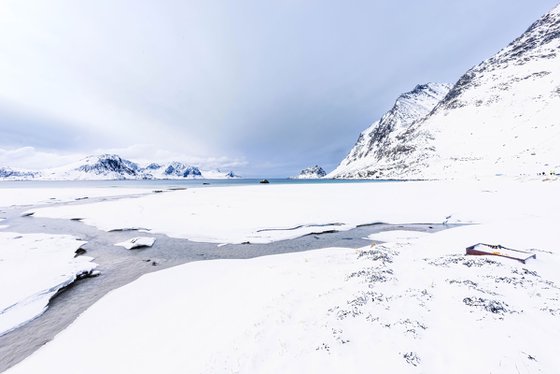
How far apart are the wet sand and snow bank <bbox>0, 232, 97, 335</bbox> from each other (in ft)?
2.06

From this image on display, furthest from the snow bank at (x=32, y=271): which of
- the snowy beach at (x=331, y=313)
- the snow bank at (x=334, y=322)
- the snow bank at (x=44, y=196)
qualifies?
the snow bank at (x=44, y=196)

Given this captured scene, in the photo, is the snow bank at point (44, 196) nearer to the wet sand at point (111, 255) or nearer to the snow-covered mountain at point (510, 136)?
the wet sand at point (111, 255)

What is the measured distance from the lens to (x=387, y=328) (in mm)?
8352

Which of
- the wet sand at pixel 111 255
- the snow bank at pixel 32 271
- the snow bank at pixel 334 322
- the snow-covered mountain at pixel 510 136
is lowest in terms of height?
the wet sand at pixel 111 255

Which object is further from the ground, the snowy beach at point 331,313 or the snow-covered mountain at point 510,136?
the snow-covered mountain at point 510,136

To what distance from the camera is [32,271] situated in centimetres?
1642

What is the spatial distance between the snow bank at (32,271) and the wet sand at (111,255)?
0.63 meters

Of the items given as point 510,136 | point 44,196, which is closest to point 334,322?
point 44,196

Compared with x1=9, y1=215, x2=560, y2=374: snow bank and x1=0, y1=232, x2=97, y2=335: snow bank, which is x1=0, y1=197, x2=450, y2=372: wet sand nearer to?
x1=0, y1=232, x2=97, y2=335: snow bank

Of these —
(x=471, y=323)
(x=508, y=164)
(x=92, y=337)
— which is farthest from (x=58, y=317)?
(x=508, y=164)

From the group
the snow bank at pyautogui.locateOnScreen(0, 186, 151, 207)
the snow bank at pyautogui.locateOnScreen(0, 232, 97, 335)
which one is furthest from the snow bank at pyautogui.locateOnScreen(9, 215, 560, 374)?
A: the snow bank at pyautogui.locateOnScreen(0, 186, 151, 207)

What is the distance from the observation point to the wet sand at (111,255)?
33.9 ft

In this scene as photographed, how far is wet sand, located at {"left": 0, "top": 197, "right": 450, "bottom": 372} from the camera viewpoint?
33.9 feet

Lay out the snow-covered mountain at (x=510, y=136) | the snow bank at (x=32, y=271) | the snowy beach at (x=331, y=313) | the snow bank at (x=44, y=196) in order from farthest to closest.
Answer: the snow-covered mountain at (x=510, y=136) < the snow bank at (x=44, y=196) < the snow bank at (x=32, y=271) < the snowy beach at (x=331, y=313)
